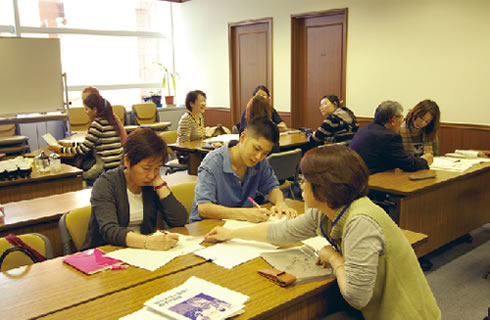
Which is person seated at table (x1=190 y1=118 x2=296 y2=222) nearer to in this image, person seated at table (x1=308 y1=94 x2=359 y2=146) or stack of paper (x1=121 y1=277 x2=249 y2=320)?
stack of paper (x1=121 y1=277 x2=249 y2=320)

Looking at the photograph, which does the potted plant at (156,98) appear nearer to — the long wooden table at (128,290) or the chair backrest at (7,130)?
the chair backrest at (7,130)

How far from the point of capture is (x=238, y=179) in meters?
2.38

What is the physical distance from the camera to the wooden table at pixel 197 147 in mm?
4578

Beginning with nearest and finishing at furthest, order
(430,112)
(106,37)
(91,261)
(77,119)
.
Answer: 1. (91,261)
2. (430,112)
3. (77,119)
4. (106,37)

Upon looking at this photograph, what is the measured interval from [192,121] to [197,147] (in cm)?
66

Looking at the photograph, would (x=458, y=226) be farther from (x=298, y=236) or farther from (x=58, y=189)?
(x=58, y=189)

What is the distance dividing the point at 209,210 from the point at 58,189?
75.9 inches

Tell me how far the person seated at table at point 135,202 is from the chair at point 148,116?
606cm

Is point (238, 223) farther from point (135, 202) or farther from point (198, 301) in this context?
point (198, 301)

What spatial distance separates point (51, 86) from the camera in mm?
6270

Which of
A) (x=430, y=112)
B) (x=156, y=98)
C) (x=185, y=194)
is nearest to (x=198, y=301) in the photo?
(x=185, y=194)

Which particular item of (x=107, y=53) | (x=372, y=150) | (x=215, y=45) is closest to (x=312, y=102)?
(x=215, y=45)

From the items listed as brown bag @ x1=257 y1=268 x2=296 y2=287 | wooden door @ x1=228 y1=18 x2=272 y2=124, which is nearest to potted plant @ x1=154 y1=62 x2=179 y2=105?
wooden door @ x1=228 y1=18 x2=272 y2=124

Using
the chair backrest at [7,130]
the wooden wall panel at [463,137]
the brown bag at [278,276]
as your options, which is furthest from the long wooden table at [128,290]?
the chair backrest at [7,130]
